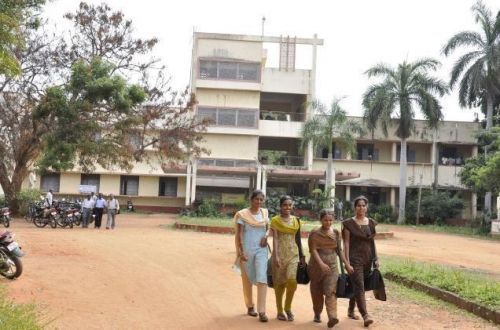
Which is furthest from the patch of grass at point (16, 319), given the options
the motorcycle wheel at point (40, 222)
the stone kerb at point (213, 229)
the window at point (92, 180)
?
the window at point (92, 180)

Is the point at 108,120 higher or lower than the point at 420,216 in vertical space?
higher

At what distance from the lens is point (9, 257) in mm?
8539

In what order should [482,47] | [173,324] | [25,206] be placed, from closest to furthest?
1. [173,324]
2. [25,206]
3. [482,47]

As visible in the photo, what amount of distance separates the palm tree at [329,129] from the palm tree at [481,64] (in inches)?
312

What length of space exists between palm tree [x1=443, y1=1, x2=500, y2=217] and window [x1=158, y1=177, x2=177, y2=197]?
1996cm

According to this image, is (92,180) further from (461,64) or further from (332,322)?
(332,322)

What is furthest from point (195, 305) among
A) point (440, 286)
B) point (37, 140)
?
point (37, 140)

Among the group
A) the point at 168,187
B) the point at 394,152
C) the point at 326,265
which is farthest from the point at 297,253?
the point at 394,152

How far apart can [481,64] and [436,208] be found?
925 cm

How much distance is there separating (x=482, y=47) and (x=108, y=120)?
23.8 metres

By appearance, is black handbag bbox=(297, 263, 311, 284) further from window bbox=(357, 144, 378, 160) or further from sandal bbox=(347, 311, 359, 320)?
window bbox=(357, 144, 378, 160)

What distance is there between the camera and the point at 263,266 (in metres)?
6.48

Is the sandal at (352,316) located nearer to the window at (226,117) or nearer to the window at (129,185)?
the window at (226,117)

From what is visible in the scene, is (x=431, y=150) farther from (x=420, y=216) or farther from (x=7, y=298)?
(x=7, y=298)
